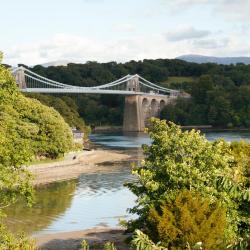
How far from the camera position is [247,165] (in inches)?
1212

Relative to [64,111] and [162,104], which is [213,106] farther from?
[64,111]

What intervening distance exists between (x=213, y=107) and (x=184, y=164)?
141422mm

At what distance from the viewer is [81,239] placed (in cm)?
3459

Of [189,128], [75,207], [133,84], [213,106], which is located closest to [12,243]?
[75,207]

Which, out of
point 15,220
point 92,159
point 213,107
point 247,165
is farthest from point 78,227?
point 213,107

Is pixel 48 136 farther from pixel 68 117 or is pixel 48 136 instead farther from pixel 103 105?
pixel 103 105

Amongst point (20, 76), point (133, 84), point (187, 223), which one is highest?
point (20, 76)

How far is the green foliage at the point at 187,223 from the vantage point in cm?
2264

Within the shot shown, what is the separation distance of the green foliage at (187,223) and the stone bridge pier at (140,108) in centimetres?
14001

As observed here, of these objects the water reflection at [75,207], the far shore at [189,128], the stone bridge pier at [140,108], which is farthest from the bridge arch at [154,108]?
the water reflection at [75,207]

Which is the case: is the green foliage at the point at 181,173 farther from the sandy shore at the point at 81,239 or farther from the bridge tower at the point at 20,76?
the bridge tower at the point at 20,76

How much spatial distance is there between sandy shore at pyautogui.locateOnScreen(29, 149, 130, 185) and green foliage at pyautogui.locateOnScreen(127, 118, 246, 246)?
29.7 meters

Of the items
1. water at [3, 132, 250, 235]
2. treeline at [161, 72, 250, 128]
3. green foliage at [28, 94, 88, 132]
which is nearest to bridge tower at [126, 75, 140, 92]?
treeline at [161, 72, 250, 128]

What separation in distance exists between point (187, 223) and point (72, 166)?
4936 centimetres
